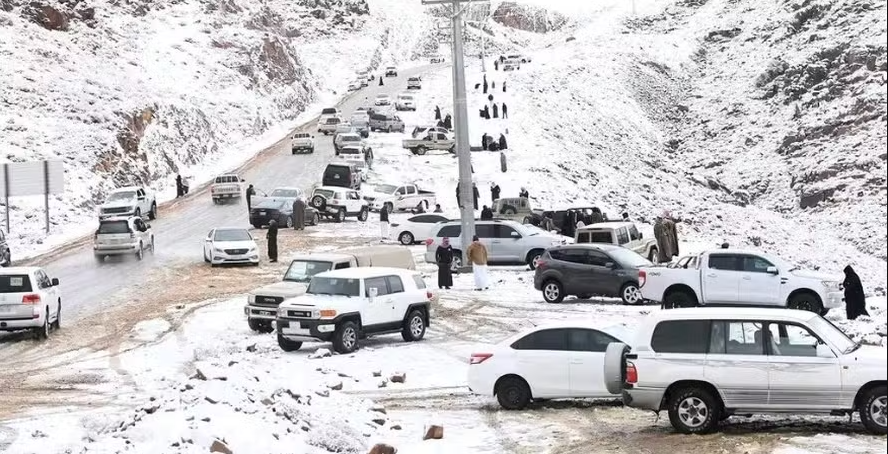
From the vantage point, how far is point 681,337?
13.9 metres

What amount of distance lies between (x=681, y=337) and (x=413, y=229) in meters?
27.2

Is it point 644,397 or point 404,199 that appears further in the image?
point 404,199

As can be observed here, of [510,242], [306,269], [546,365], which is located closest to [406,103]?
[510,242]

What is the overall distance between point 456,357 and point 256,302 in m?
5.43

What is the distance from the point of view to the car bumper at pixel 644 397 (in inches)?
546

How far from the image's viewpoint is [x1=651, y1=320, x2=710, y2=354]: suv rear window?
13820 mm

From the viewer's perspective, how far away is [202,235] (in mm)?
43156

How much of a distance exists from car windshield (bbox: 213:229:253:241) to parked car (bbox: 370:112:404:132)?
133 ft

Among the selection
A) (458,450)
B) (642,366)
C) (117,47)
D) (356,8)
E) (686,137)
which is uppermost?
(356,8)

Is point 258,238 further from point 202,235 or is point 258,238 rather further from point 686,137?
point 686,137

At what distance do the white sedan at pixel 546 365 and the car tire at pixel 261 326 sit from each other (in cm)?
855

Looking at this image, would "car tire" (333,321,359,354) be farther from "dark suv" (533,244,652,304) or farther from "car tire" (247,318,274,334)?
"dark suv" (533,244,652,304)

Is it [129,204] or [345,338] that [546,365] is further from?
[129,204]

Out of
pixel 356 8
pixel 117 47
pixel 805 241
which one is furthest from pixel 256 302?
pixel 356 8
